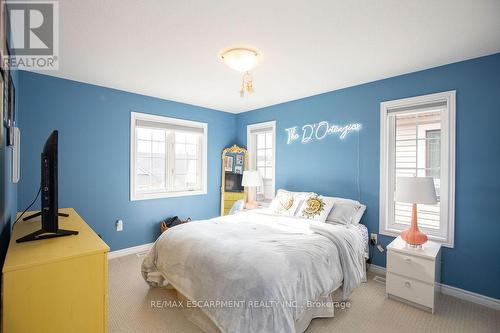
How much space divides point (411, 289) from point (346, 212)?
97 cm

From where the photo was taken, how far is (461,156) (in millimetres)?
2557

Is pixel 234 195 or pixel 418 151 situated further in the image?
pixel 234 195

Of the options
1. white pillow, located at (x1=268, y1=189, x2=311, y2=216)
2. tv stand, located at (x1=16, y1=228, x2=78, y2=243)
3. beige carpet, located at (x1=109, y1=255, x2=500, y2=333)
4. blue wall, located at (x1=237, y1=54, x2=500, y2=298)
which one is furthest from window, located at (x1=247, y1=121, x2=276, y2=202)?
tv stand, located at (x1=16, y1=228, x2=78, y2=243)

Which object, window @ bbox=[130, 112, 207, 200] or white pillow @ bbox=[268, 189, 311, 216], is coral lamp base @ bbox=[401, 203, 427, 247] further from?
window @ bbox=[130, 112, 207, 200]

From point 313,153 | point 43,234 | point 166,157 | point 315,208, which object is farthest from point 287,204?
point 43,234

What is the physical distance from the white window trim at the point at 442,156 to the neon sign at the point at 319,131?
401 mm

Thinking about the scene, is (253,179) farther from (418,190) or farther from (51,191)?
(51,191)

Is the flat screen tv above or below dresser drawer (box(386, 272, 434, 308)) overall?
above

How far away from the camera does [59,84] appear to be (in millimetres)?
3133

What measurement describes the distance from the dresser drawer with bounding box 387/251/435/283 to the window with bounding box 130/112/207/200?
10.4 ft

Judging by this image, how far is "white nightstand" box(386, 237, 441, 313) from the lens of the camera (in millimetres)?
2268

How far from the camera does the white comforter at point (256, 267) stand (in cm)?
162

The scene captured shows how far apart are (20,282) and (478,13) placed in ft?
10.3

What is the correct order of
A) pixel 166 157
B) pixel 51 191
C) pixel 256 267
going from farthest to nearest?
pixel 166 157
pixel 256 267
pixel 51 191
